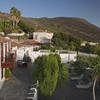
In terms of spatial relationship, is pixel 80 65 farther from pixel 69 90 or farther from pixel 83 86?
pixel 69 90

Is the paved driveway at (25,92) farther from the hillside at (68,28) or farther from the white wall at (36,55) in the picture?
the hillside at (68,28)

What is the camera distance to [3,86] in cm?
1310

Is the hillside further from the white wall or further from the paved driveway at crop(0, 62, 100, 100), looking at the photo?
the paved driveway at crop(0, 62, 100, 100)

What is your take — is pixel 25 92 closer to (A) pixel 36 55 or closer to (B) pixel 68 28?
(A) pixel 36 55

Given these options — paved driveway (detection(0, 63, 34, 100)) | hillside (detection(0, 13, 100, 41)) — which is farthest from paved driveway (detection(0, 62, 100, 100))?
hillside (detection(0, 13, 100, 41))

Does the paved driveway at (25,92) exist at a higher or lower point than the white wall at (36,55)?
lower

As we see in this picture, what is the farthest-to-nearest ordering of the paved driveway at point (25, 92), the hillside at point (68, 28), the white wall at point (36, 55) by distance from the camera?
the hillside at point (68, 28), the white wall at point (36, 55), the paved driveway at point (25, 92)

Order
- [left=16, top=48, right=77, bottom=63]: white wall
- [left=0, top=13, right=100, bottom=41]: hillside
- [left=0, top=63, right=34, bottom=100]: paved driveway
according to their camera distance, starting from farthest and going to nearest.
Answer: [left=0, top=13, right=100, bottom=41]: hillside → [left=16, top=48, right=77, bottom=63]: white wall → [left=0, top=63, right=34, bottom=100]: paved driveway

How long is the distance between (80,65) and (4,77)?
9323 millimetres

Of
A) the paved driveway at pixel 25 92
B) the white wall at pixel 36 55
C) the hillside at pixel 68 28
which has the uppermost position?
the hillside at pixel 68 28

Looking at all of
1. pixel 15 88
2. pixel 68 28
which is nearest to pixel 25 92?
pixel 15 88

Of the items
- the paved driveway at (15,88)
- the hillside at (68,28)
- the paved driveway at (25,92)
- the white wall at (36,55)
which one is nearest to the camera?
the paved driveway at (15,88)

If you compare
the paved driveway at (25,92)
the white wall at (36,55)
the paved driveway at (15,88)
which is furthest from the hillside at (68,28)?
the paved driveway at (25,92)

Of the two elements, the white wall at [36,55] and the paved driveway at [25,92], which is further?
the white wall at [36,55]
